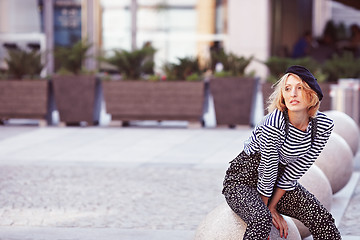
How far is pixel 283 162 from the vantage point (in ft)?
15.7

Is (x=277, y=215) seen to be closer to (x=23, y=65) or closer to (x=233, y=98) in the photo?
(x=233, y=98)

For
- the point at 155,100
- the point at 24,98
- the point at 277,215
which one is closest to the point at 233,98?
the point at 155,100

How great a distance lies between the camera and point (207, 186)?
8695 millimetres

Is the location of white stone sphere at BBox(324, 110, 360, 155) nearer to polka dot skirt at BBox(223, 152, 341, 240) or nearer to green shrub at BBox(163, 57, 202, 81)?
polka dot skirt at BBox(223, 152, 341, 240)

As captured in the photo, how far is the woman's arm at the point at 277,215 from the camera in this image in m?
4.81

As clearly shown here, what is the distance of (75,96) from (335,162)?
339 inches

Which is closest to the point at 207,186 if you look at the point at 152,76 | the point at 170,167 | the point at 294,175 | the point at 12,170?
the point at 170,167

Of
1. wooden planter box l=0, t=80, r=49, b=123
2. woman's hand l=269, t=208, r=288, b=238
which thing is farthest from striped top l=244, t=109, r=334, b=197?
wooden planter box l=0, t=80, r=49, b=123

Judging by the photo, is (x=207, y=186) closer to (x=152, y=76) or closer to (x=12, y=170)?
(x=12, y=170)

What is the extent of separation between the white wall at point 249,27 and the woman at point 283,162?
20.5 m

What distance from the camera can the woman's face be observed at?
461 centimetres

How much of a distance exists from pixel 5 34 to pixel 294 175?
24.1 m

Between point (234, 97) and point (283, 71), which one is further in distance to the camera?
point (283, 71)

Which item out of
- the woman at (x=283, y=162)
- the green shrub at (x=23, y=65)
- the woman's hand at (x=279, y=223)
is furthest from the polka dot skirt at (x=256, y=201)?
the green shrub at (x=23, y=65)
